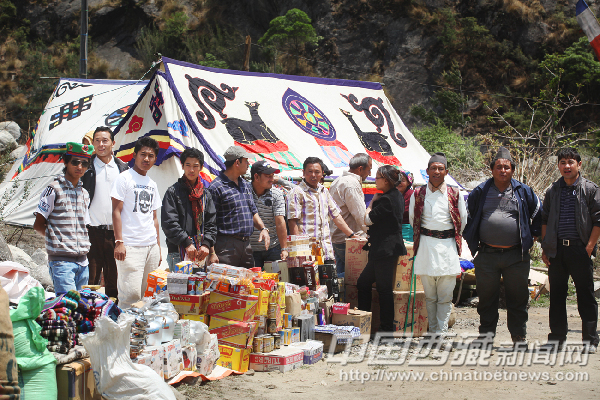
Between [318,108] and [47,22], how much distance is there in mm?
32251

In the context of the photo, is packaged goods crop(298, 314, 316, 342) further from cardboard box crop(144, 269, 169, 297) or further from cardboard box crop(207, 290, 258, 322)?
cardboard box crop(144, 269, 169, 297)

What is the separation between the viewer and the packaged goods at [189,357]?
12.2 ft

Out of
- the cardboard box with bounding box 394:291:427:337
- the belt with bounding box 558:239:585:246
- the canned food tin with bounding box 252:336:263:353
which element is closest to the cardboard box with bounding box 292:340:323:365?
the canned food tin with bounding box 252:336:263:353

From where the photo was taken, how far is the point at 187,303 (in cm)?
415

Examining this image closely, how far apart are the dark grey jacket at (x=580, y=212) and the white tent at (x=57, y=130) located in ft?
27.8

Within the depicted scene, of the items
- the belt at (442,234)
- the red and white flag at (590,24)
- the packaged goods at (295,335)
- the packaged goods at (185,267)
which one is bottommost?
the packaged goods at (295,335)

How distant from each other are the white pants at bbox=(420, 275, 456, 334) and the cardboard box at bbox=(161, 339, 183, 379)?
258 cm

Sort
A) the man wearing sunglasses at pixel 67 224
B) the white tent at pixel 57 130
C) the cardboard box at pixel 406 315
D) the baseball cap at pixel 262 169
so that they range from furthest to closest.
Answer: the white tent at pixel 57 130, the baseball cap at pixel 262 169, the cardboard box at pixel 406 315, the man wearing sunglasses at pixel 67 224

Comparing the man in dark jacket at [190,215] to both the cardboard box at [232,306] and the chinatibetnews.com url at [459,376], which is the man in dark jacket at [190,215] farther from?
the chinatibetnews.com url at [459,376]

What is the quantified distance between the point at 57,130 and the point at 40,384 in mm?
9675

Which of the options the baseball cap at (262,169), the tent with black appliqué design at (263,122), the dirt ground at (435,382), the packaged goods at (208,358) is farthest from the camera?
the tent with black appliqué design at (263,122)

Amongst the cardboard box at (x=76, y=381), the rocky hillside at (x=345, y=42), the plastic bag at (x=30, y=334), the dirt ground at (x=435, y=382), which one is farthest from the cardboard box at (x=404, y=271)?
the rocky hillside at (x=345, y=42)

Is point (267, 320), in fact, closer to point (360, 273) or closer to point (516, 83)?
point (360, 273)

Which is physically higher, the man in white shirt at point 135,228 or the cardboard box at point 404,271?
the man in white shirt at point 135,228
